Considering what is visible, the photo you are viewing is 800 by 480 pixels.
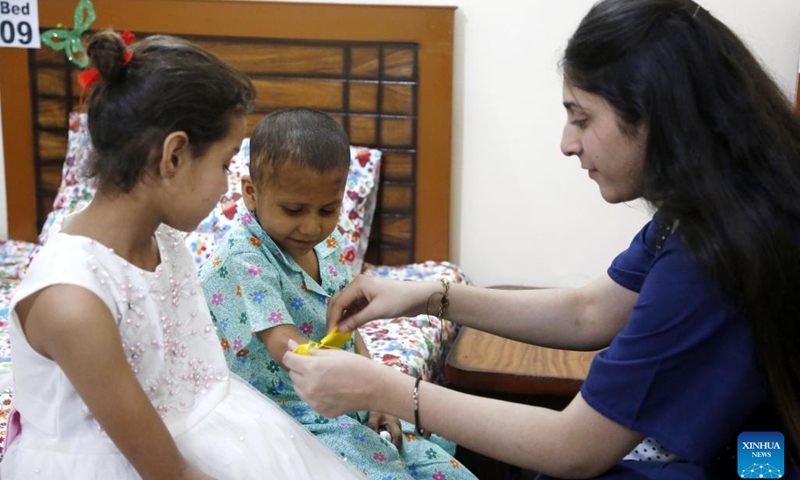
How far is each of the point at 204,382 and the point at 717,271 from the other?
29.8 inches

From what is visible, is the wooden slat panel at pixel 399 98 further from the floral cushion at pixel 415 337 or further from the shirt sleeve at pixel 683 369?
the shirt sleeve at pixel 683 369

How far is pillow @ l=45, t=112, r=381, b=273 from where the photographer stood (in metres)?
2.59

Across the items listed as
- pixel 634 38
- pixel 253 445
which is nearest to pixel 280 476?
pixel 253 445

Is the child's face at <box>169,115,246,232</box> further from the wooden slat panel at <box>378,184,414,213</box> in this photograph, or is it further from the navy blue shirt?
the wooden slat panel at <box>378,184,414,213</box>

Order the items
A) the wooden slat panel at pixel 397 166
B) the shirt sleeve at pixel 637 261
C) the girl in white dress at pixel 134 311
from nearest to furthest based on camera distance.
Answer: the girl in white dress at pixel 134 311 < the shirt sleeve at pixel 637 261 < the wooden slat panel at pixel 397 166

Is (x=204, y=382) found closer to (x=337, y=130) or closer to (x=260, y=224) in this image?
(x=260, y=224)

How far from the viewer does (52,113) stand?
3002mm

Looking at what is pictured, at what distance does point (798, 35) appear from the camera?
2.70 metres

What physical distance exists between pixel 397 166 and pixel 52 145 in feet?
3.97

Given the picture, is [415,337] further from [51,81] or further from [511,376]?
[51,81]

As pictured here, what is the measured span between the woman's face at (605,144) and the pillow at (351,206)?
1.32 m

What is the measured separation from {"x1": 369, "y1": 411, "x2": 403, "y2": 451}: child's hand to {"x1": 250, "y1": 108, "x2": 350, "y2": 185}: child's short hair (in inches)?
18.7

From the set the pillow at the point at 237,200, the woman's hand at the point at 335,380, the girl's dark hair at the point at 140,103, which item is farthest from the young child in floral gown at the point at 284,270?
the pillow at the point at 237,200

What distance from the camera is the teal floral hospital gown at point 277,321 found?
1421 mm
